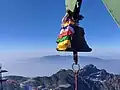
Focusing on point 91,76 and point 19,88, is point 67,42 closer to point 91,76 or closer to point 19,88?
point 19,88

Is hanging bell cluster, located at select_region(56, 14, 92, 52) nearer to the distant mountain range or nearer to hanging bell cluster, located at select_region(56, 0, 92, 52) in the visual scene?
hanging bell cluster, located at select_region(56, 0, 92, 52)

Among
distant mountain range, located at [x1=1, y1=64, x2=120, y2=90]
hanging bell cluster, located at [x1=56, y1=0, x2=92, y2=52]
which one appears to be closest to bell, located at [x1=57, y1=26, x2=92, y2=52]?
hanging bell cluster, located at [x1=56, y1=0, x2=92, y2=52]

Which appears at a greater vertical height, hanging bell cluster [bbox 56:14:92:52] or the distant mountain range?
hanging bell cluster [bbox 56:14:92:52]

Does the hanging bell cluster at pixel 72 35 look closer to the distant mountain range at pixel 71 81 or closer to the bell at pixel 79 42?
the bell at pixel 79 42

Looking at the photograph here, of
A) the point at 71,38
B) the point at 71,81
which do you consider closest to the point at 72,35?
the point at 71,38

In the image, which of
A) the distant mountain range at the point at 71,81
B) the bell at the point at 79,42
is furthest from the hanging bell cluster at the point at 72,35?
the distant mountain range at the point at 71,81

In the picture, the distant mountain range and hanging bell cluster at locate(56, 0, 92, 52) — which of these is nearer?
hanging bell cluster at locate(56, 0, 92, 52)

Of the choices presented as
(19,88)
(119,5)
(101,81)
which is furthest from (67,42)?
(101,81)

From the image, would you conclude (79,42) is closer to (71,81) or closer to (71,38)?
(71,38)
